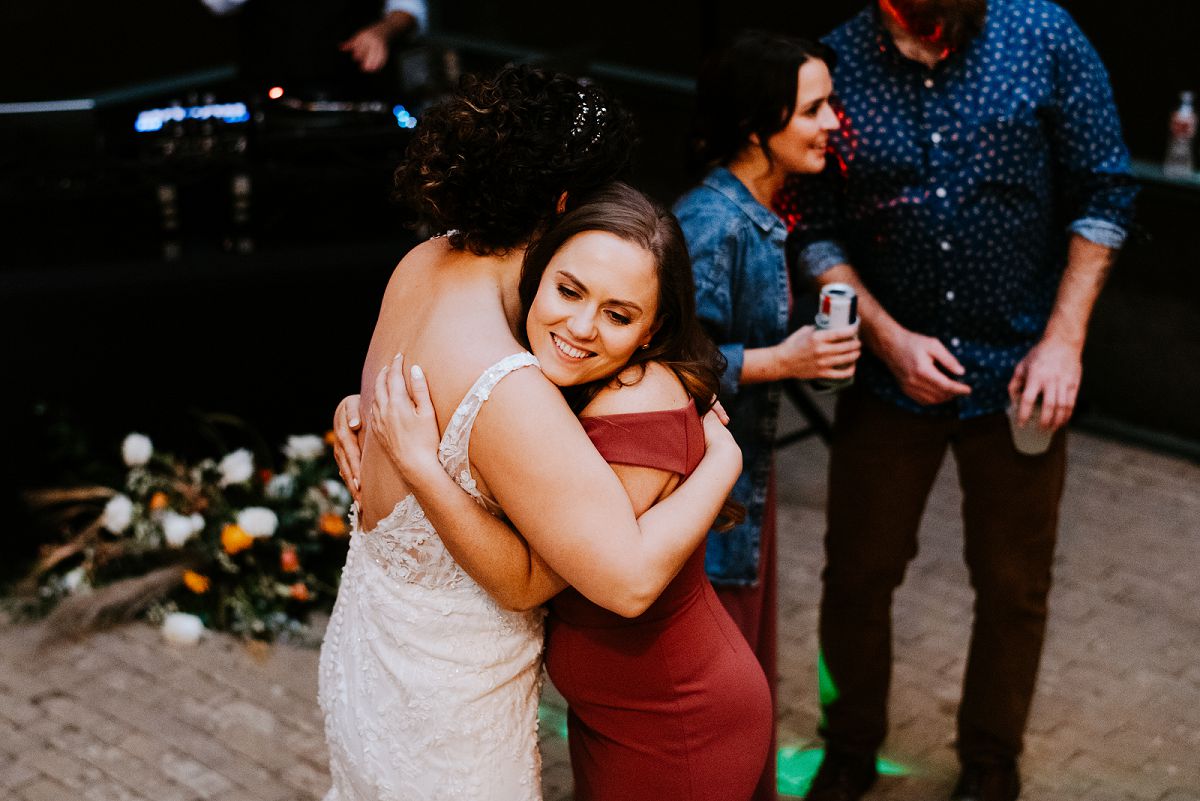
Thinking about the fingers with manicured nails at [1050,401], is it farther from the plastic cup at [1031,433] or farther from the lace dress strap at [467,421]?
the lace dress strap at [467,421]

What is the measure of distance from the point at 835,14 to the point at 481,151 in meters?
4.65

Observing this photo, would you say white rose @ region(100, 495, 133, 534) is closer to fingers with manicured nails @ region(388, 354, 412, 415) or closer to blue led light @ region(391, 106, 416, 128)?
blue led light @ region(391, 106, 416, 128)

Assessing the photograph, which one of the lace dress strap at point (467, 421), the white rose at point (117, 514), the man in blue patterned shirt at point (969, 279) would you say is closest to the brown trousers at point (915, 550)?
the man in blue patterned shirt at point (969, 279)

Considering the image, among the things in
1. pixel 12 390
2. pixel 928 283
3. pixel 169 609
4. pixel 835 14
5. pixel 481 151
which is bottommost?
pixel 169 609

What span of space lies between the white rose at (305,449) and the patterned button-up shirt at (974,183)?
2.04m

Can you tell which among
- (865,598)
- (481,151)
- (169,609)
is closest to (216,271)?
(169,609)

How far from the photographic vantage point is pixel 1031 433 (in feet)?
10.4

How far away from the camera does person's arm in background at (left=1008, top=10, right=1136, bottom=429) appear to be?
3021 mm

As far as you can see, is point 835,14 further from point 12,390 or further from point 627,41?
point 12,390

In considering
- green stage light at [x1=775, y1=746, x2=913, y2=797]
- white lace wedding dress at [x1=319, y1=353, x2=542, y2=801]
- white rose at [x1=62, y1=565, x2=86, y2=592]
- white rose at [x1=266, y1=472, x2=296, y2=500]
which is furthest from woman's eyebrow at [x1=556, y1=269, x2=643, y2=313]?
white rose at [x1=62, y1=565, x2=86, y2=592]

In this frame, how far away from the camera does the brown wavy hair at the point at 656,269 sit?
7.01 feet

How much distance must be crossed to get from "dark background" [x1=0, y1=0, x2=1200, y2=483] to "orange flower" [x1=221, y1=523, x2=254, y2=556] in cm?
53

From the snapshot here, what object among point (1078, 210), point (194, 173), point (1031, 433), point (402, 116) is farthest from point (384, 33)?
point (1031, 433)

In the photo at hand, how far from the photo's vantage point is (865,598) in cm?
343
